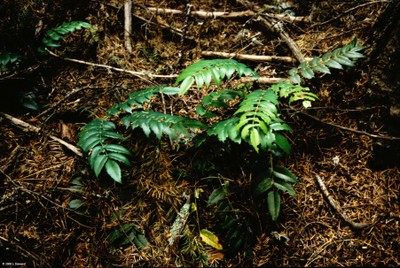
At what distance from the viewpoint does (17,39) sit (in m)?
2.77

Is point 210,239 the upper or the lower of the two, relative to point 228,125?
lower

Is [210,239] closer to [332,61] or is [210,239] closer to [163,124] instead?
[163,124]

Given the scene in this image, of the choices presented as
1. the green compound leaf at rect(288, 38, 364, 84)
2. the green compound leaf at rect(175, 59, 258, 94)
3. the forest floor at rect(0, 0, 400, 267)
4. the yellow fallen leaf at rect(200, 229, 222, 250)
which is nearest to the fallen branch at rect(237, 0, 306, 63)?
the forest floor at rect(0, 0, 400, 267)

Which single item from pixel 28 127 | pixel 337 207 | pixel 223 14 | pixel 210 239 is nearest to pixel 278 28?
pixel 223 14

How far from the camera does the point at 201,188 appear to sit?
226cm

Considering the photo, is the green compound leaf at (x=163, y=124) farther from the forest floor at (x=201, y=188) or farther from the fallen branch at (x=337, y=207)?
the fallen branch at (x=337, y=207)

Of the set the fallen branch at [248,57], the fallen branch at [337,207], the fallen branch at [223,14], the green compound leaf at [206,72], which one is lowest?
the fallen branch at [337,207]

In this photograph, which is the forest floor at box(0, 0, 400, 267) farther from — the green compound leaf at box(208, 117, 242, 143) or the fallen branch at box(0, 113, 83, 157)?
the green compound leaf at box(208, 117, 242, 143)

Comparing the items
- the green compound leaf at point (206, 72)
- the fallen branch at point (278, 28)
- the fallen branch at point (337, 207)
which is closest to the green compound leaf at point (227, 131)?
the green compound leaf at point (206, 72)

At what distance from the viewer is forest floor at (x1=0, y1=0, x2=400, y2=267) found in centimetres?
206

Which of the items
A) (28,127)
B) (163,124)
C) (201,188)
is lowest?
(201,188)

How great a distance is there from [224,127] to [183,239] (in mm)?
981

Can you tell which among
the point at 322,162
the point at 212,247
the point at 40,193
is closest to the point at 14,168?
the point at 40,193

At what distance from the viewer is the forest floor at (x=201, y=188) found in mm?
2064
